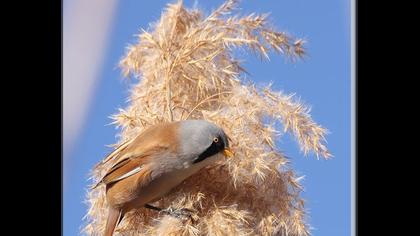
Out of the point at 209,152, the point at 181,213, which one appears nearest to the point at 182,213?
the point at 181,213

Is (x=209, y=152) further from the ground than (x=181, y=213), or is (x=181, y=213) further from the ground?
(x=209, y=152)

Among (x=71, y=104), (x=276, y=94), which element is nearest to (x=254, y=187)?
(x=276, y=94)

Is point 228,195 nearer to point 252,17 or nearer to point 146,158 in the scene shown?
point 146,158

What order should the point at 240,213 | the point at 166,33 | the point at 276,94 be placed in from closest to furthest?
the point at 240,213, the point at 276,94, the point at 166,33

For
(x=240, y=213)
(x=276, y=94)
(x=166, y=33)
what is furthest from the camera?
(x=166, y=33)

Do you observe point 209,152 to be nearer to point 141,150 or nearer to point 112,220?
point 141,150

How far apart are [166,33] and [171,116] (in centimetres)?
23

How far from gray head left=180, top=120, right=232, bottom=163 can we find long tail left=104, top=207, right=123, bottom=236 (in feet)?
0.73

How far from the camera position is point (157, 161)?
1604 millimetres

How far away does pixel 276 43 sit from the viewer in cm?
170

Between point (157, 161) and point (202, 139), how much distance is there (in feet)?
0.43

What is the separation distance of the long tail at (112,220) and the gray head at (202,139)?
221mm

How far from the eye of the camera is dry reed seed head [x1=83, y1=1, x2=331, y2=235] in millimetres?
1561

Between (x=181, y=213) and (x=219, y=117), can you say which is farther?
(x=219, y=117)
